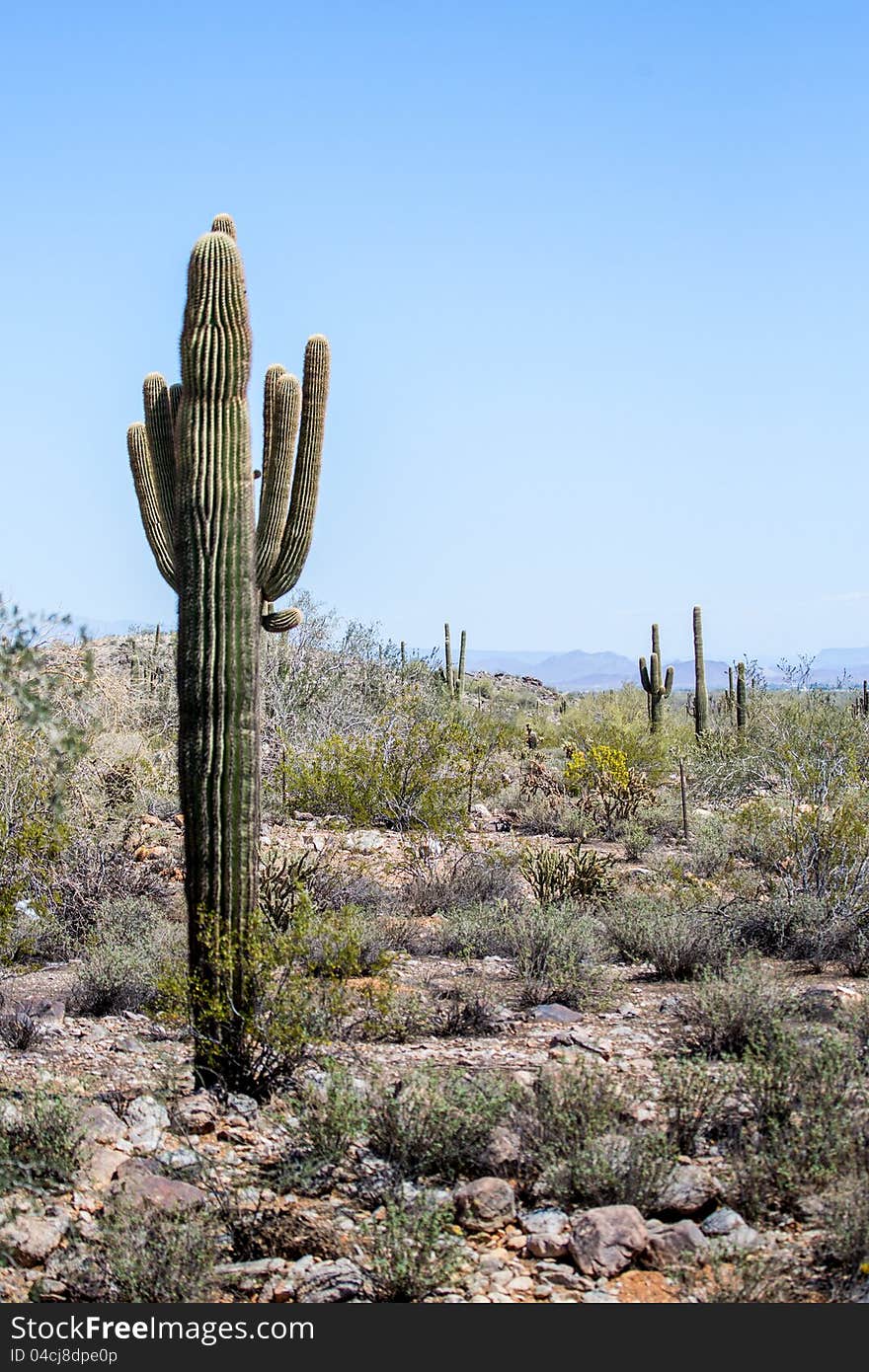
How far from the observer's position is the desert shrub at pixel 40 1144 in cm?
534

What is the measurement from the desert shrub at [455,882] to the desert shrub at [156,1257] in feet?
20.0

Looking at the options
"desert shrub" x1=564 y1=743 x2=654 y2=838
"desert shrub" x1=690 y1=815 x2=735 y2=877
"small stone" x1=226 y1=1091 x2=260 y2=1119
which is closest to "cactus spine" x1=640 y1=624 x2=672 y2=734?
"desert shrub" x1=564 y1=743 x2=654 y2=838

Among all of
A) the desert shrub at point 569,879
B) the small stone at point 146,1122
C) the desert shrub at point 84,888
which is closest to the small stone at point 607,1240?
the small stone at point 146,1122

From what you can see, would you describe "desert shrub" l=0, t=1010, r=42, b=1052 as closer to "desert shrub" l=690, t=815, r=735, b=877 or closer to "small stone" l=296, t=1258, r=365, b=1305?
"small stone" l=296, t=1258, r=365, b=1305

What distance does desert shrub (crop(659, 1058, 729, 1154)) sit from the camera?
5609 millimetres

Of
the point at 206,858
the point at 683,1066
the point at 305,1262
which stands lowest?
the point at 305,1262

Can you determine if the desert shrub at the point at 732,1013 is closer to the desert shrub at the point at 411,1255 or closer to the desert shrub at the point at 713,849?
the desert shrub at the point at 411,1255

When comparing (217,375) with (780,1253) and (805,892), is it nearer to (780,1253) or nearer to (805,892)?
(780,1253)

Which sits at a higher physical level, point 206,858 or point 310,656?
point 310,656

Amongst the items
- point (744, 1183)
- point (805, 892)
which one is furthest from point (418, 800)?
point (744, 1183)

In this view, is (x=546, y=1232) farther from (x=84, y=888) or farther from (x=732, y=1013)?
(x=84, y=888)

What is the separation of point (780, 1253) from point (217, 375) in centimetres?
493

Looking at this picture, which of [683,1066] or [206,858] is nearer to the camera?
[683,1066]

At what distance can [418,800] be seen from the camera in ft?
42.2
